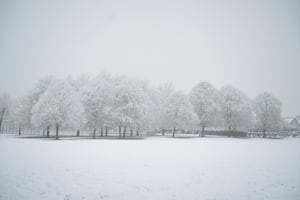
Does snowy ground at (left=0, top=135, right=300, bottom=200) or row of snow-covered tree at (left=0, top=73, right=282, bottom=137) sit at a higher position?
row of snow-covered tree at (left=0, top=73, right=282, bottom=137)

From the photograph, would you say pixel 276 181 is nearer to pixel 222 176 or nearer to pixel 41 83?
pixel 222 176

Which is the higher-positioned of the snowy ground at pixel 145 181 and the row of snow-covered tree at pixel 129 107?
the row of snow-covered tree at pixel 129 107

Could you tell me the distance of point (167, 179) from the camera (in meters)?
13.1

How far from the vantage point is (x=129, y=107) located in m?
56.6

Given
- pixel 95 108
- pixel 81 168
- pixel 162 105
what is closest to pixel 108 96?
pixel 95 108

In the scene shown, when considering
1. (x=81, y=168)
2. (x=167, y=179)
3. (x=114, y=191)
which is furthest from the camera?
(x=81, y=168)

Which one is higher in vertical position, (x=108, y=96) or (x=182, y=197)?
(x=108, y=96)

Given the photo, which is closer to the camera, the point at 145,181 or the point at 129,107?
the point at 145,181

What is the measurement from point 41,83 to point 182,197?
6372 centimetres

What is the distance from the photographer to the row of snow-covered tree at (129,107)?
51969 mm

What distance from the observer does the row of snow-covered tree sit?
5197cm

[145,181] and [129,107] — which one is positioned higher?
[129,107]

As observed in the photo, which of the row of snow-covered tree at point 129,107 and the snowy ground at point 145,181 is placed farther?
the row of snow-covered tree at point 129,107

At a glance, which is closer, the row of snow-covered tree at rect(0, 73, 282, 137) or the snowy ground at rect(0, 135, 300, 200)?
the snowy ground at rect(0, 135, 300, 200)
